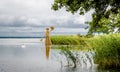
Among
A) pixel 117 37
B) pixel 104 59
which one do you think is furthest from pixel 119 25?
pixel 104 59

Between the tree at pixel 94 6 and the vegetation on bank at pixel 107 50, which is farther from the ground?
the tree at pixel 94 6

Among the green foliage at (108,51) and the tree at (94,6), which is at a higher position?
the tree at (94,6)

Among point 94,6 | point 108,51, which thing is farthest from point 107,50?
point 94,6

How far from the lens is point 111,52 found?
69.6 feet

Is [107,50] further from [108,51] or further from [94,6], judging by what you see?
[94,6]

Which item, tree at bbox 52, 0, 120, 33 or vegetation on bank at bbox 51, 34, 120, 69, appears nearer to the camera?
tree at bbox 52, 0, 120, 33

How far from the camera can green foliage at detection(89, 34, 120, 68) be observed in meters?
21.1

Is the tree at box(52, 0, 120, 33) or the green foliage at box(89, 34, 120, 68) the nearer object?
the tree at box(52, 0, 120, 33)

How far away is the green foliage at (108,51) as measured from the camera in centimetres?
2109

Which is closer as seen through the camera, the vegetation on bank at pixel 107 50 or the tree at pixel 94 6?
the tree at pixel 94 6

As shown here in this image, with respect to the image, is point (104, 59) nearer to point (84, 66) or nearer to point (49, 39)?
point (84, 66)

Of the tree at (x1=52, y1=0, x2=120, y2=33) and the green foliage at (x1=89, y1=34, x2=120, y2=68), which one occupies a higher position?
the tree at (x1=52, y1=0, x2=120, y2=33)

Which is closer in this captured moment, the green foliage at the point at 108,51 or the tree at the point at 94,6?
the tree at the point at 94,6

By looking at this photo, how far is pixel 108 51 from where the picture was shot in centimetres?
2125
